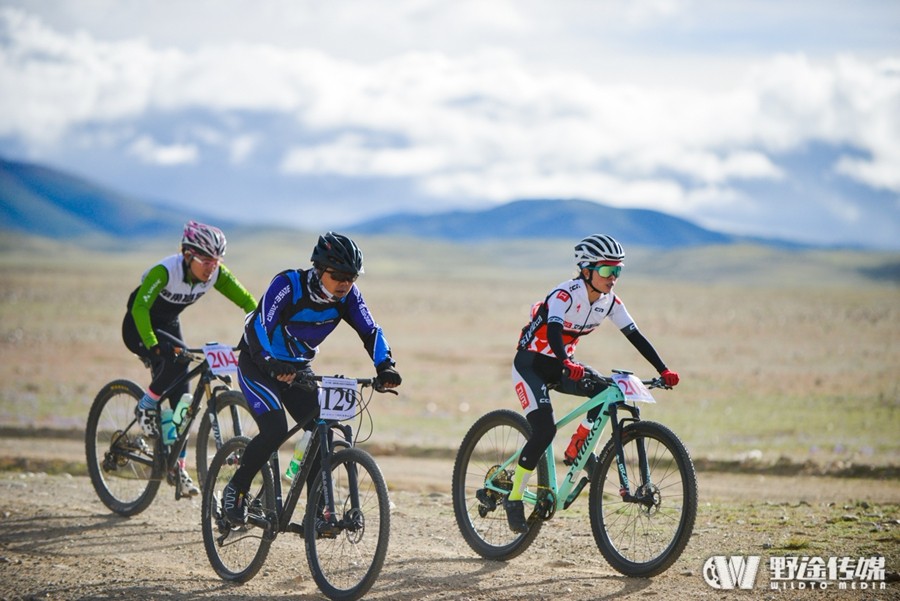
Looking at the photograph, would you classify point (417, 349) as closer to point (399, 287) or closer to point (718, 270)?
point (399, 287)

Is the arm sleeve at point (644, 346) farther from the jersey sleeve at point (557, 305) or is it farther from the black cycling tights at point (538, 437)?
the black cycling tights at point (538, 437)

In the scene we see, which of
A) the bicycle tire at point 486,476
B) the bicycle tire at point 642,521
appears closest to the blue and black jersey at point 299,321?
the bicycle tire at point 486,476

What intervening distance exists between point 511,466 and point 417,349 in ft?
101

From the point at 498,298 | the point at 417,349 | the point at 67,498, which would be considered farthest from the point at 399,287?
the point at 67,498

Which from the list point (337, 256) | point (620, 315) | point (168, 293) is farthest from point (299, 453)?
point (168, 293)

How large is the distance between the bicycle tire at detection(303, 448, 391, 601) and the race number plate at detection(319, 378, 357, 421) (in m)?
0.28

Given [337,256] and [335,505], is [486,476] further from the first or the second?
[337,256]

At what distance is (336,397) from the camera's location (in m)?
7.30

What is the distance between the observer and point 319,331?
782 centimetres

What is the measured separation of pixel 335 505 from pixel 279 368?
1070 mm

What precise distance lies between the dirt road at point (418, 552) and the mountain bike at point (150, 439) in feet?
1.11

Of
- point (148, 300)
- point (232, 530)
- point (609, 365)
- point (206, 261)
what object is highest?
point (206, 261)

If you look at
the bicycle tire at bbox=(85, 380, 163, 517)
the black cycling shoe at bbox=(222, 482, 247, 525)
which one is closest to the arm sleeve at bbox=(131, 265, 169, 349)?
the bicycle tire at bbox=(85, 380, 163, 517)

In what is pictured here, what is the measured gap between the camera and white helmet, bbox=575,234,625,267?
8.21m
